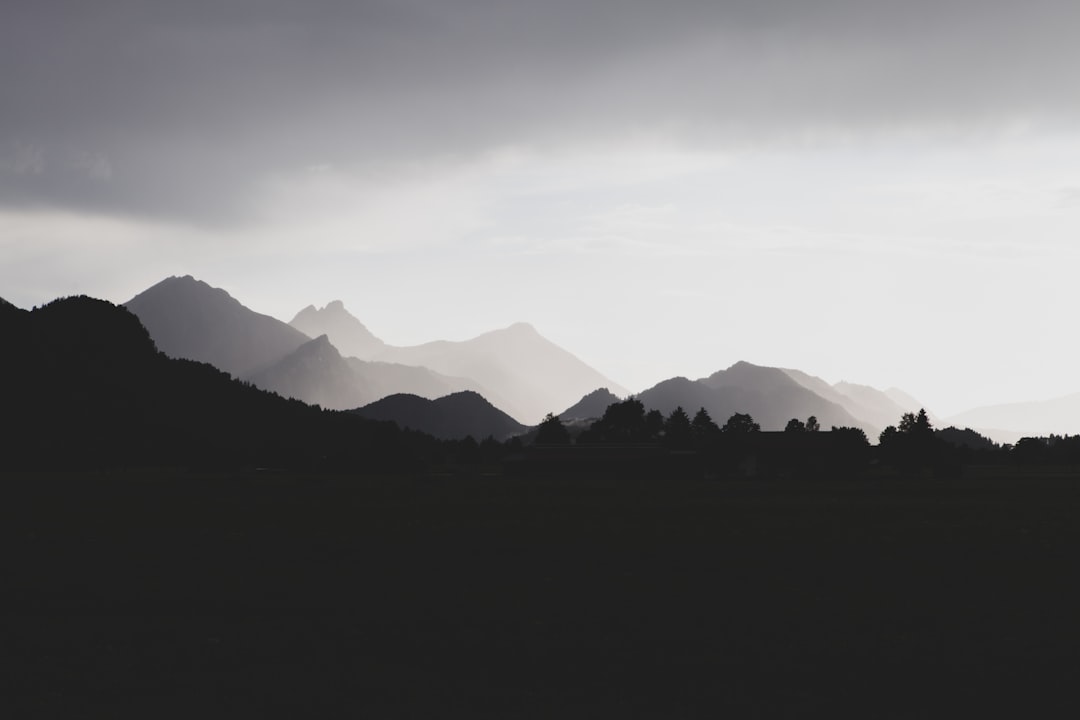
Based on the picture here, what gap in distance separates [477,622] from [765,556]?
43.2ft

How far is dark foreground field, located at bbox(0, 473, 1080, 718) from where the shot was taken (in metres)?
14.1

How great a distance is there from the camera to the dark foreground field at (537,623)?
557 inches

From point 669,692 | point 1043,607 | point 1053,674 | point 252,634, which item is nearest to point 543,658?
point 669,692

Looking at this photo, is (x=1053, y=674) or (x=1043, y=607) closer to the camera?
(x=1053, y=674)

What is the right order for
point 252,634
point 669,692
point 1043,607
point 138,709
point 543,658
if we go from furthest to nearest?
point 1043,607, point 252,634, point 543,658, point 669,692, point 138,709

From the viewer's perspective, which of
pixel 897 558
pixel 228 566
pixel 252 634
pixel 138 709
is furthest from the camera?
pixel 897 558

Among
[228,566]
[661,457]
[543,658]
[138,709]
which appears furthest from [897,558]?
[661,457]

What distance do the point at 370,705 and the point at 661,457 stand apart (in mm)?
131132

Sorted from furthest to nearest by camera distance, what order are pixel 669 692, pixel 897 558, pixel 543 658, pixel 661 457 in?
pixel 661 457 → pixel 897 558 → pixel 543 658 → pixel 669 692

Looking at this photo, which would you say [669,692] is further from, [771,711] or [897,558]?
[897,558]

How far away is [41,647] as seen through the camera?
16969 mm

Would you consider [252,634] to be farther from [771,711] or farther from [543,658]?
[771,711]

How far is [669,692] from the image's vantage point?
Answer: 14.5 metres

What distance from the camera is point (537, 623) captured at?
62.6ft
